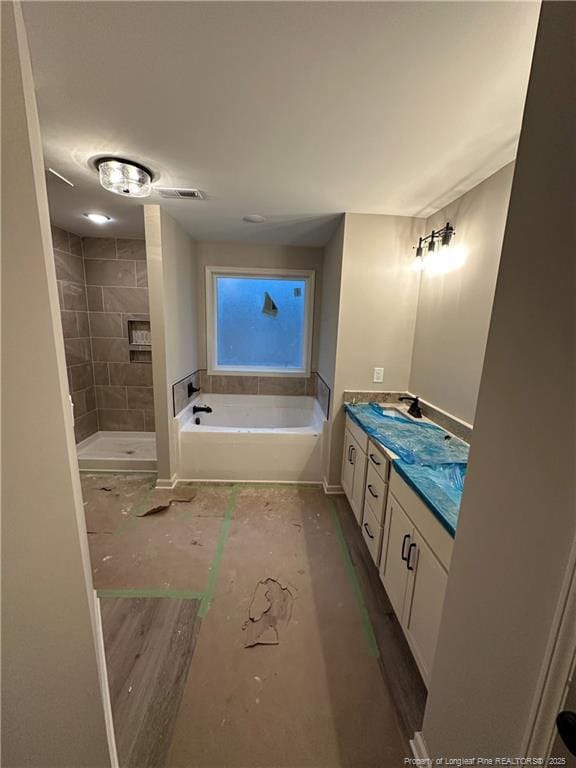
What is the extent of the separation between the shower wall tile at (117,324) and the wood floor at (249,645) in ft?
5.30

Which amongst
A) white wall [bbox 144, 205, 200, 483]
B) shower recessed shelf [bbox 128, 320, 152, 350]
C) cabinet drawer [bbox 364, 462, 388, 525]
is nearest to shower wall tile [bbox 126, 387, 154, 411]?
shower recessed shelf [bbox 128, 320, 152, 350]

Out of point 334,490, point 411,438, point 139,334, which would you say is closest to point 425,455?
point 411,438

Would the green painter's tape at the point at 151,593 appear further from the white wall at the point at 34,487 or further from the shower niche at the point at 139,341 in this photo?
the shower niche at the point at 139,341

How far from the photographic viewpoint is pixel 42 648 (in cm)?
70

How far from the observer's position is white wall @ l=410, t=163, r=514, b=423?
1.59 m

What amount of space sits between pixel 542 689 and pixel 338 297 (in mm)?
2261

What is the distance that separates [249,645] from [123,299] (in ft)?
11.6

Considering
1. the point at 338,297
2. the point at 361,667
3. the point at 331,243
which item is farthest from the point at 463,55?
the point at 361,667

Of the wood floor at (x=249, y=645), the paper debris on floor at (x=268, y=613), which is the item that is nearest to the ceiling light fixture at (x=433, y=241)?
the wood floor at (x=249, y=645)

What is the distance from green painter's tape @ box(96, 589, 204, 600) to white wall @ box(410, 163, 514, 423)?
6.39 ft

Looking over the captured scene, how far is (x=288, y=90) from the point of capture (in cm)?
108

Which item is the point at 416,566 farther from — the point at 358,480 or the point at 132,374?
the point at 132,374

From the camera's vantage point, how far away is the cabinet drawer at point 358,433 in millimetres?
1980

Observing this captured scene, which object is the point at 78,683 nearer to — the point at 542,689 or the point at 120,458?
the point at 542,689
